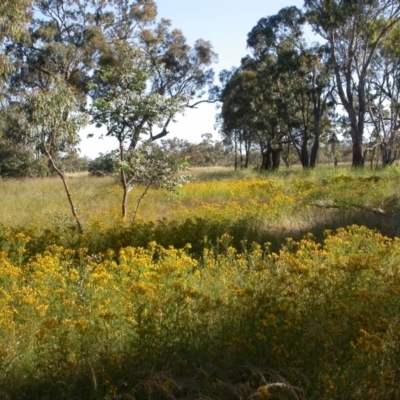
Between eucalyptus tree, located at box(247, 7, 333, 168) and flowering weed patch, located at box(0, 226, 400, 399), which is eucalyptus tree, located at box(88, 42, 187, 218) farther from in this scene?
eucalyptus tree, located at box(247, 7, 333, 168)

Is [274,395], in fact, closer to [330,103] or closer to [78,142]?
[78,142]

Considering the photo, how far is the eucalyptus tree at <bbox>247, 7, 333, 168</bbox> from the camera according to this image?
32.0 metres

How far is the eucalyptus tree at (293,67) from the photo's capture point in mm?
32000

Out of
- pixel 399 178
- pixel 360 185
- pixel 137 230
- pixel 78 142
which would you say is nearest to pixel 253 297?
pixel 137 230

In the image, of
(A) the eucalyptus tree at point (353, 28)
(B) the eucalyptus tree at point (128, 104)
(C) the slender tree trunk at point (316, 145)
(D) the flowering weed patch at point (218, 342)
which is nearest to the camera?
(D) the flowering weed patch at point (218, 342)

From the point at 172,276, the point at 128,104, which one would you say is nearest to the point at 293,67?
the point at 128,104

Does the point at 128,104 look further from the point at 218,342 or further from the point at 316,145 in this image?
the point at 316,145

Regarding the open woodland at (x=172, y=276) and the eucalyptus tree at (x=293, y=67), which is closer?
the open woodland at (x=172, y=276)

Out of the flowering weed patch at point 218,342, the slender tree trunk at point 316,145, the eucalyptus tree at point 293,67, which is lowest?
the flowering weed patch at point 218,342

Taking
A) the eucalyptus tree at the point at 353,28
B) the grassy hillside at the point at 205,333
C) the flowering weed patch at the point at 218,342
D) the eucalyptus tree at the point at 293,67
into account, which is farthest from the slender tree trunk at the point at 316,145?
the flowering weed patch at the point at 218,342

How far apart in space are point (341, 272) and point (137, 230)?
14.0 ft

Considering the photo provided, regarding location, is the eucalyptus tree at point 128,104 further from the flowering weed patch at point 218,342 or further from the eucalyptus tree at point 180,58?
the eucalyptus tree at point 180,58

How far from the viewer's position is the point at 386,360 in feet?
11.4

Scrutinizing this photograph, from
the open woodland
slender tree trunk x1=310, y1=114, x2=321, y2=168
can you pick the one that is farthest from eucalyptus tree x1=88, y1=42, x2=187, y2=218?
slender tree trunk x1=310, y1=114, x2=321, y2=168
